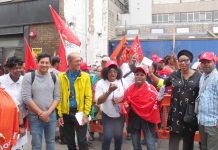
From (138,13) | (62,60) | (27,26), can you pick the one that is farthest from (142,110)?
(138,13)

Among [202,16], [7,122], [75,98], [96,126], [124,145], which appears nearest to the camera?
[7,122]

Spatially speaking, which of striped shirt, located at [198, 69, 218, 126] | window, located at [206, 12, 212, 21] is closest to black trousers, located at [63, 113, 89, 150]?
striped shirt, located at [198, 69, 218, 126]

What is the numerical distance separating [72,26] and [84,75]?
7847 millimetres

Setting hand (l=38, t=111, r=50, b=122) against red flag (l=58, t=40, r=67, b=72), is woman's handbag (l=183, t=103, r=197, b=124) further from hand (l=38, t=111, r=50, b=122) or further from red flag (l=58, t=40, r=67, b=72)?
red flag (l=58, t=40, r=67, b=72)

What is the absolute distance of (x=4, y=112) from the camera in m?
3.67

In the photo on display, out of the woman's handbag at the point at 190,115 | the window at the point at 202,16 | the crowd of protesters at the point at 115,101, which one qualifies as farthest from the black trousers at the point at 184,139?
the window at the point at 202,16

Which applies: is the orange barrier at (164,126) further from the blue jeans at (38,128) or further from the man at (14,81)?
the man at (14,81)

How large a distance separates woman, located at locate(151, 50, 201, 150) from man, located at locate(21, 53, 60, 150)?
5.60 ft

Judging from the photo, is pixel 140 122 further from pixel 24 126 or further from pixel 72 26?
pixel 72 26

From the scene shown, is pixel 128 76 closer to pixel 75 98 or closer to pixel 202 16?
pixel 75 98

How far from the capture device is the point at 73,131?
5.11m

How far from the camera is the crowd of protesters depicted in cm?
439

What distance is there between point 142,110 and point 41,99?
1534 mm

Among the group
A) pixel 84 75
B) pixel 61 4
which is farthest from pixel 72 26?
pixel 84 75
